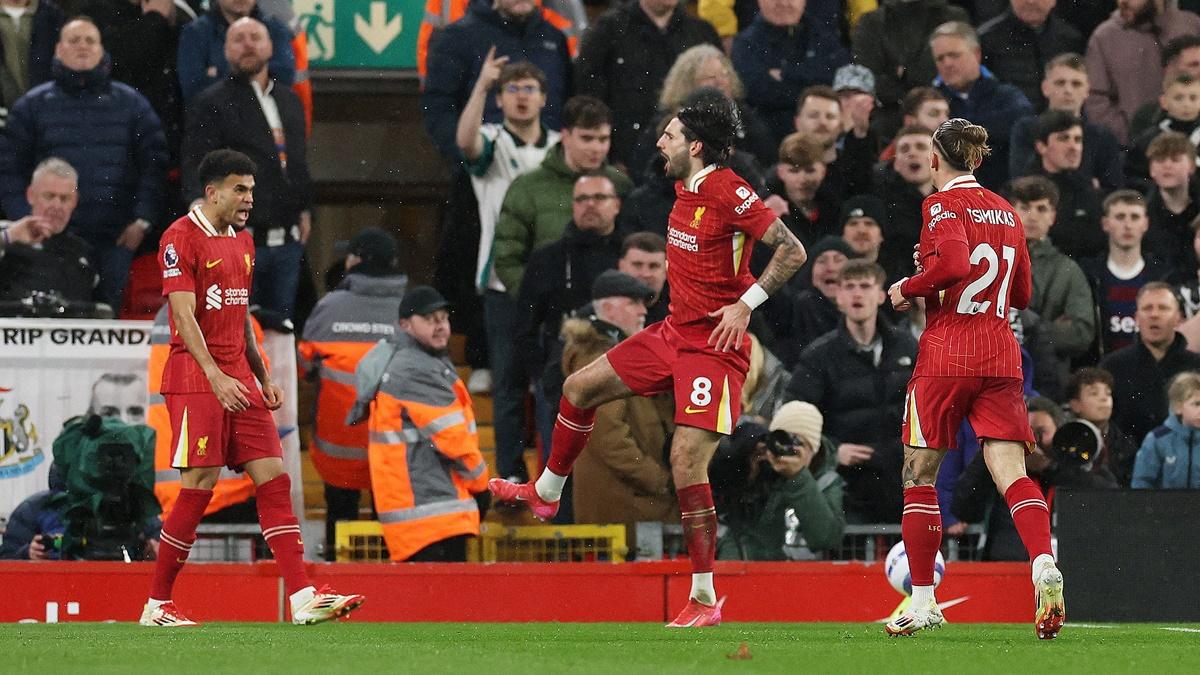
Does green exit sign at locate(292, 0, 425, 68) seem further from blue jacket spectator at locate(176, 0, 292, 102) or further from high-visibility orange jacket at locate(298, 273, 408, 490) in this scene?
high-visibility orange jacket at locate(298, 273, 408, 490)

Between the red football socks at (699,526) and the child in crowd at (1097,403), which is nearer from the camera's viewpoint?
the red football socks at (699,526)

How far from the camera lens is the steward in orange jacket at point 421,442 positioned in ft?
39.6

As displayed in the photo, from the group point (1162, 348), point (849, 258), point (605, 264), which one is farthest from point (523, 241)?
point (1162, 348)

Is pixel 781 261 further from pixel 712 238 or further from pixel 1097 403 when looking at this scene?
pixel 1097 403

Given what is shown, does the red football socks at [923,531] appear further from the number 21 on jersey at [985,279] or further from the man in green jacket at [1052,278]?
the man in green jacket at [1052,278]

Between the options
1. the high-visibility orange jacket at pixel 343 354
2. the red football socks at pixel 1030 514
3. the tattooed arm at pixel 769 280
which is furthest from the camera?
the high-visibility orange jacket at pixel 343 354

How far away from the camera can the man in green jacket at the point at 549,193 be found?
14.1 metres

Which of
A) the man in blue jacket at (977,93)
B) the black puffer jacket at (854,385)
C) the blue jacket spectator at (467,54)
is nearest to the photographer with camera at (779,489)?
the black puffer jacket at (854,385)

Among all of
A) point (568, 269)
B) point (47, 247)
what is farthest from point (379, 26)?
point (568, 269)

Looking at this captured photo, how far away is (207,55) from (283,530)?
5.75 m

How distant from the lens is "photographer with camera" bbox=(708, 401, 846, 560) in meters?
11.7

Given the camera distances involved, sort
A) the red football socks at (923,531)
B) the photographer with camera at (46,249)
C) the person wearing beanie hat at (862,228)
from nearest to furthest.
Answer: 1. the red football socks at (923,531)
2. the photographer with camera at (46,249)
3. the person wearing beanie hat at (862,228)

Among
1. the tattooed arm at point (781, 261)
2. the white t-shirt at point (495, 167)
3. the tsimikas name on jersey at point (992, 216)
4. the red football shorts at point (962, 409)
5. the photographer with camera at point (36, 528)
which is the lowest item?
the photographer with camera at point (36, 528)

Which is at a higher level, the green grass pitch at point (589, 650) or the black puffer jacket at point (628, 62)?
the black puffer jacket at point (628, 62)
